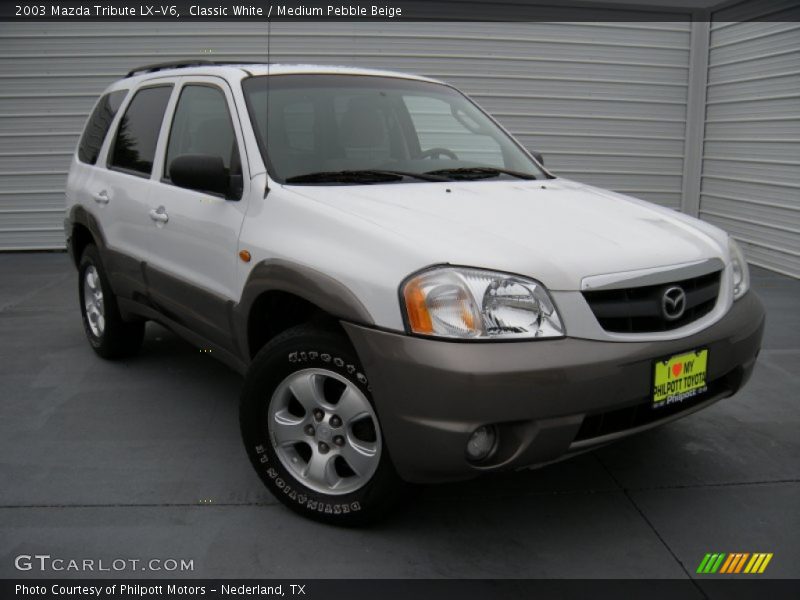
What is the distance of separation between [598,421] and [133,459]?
2153 mm

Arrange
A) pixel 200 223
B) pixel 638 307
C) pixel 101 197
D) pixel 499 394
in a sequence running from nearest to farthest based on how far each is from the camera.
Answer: pixel 499 394 < pixel 638 307 < pixel 200 223 < pixel 101 197

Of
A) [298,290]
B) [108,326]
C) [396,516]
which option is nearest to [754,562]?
[396,516]

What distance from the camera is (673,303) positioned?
2.77 metres

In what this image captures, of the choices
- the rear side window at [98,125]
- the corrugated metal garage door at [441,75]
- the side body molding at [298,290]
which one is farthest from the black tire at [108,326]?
the corrugated metal garage door at [441,75]

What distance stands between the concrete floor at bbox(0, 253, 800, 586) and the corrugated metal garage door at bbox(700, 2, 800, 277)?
14.9ft

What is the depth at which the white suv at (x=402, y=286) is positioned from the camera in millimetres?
2508

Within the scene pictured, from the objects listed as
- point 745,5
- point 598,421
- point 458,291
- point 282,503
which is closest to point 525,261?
point 458,291

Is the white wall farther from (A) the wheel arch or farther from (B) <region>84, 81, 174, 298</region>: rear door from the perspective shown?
(B) <region>84, 81, 174, 298</region>: rear door

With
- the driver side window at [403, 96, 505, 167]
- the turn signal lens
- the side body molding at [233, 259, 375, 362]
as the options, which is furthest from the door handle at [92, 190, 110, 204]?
the turn signal lens

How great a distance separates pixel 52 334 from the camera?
5867mm

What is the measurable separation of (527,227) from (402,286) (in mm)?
603

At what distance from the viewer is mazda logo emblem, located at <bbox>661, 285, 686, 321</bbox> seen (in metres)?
2.75
